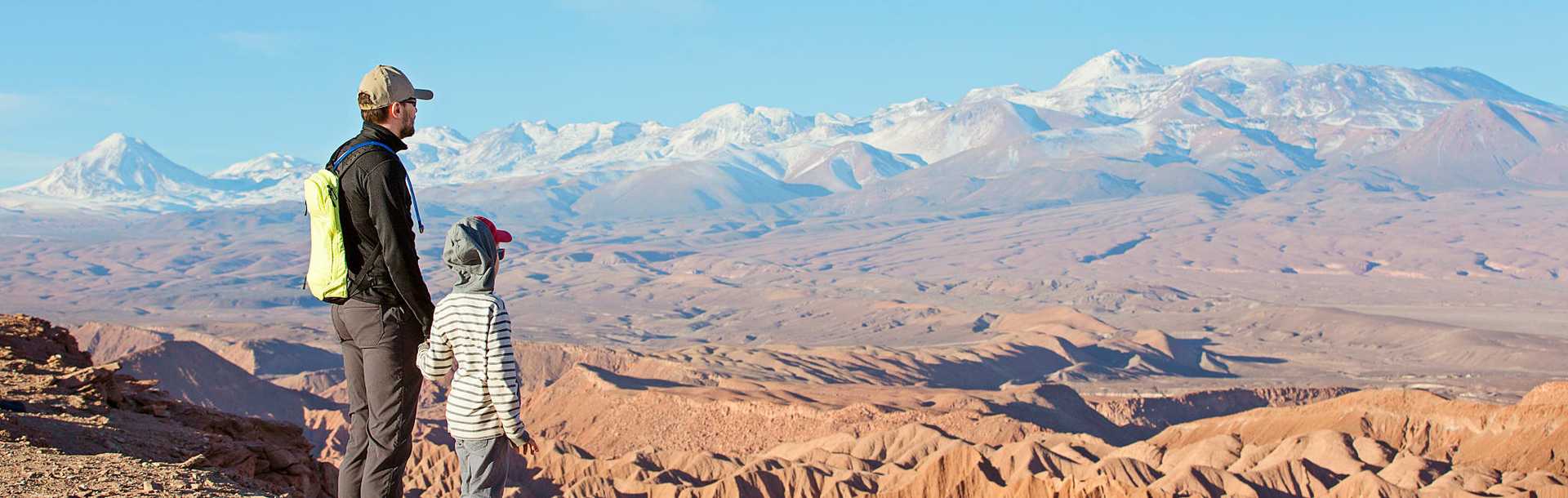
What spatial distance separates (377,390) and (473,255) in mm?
822

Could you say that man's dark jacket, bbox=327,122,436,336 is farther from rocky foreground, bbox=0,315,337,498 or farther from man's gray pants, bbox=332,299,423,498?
rocky foreground, bbox=0,315,337,498

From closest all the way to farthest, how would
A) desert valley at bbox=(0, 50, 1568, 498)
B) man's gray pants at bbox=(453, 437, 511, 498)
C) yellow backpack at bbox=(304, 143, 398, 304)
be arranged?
yellow backpack at bbox=(304, 143, 398, 304)
man's gray pants at bbox=(453, 437, 511, 498)
desert valley at bbox=(0, 50, 1568, 498)

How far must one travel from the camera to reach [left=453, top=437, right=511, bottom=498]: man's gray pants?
22.3 feet

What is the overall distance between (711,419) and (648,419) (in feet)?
8.34

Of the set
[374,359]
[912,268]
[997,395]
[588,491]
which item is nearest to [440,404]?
[997,395]

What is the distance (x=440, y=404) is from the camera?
227 ft

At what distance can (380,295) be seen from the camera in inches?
261

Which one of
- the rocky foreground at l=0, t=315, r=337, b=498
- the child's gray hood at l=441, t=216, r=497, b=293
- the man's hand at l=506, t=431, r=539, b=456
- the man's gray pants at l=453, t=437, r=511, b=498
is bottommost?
the rocky foreground at l=0, t=315, r=337, b=498

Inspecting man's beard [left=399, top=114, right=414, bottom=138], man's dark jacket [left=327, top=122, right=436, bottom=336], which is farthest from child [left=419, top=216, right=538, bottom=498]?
man's beard [left=399, top=114, right=414, bottom=138]

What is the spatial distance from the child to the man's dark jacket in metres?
0.15

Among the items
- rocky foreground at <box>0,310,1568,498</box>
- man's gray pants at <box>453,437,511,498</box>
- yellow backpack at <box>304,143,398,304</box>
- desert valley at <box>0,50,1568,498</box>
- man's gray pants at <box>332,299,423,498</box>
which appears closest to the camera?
yellow backpack at <box>304,143,398,304</box>

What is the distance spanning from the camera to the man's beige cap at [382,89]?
6758 millimetres

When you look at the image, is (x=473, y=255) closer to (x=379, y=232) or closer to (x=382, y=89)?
(x=379, y=232)

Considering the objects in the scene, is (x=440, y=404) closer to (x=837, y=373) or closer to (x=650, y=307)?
(x=837, y=373)
